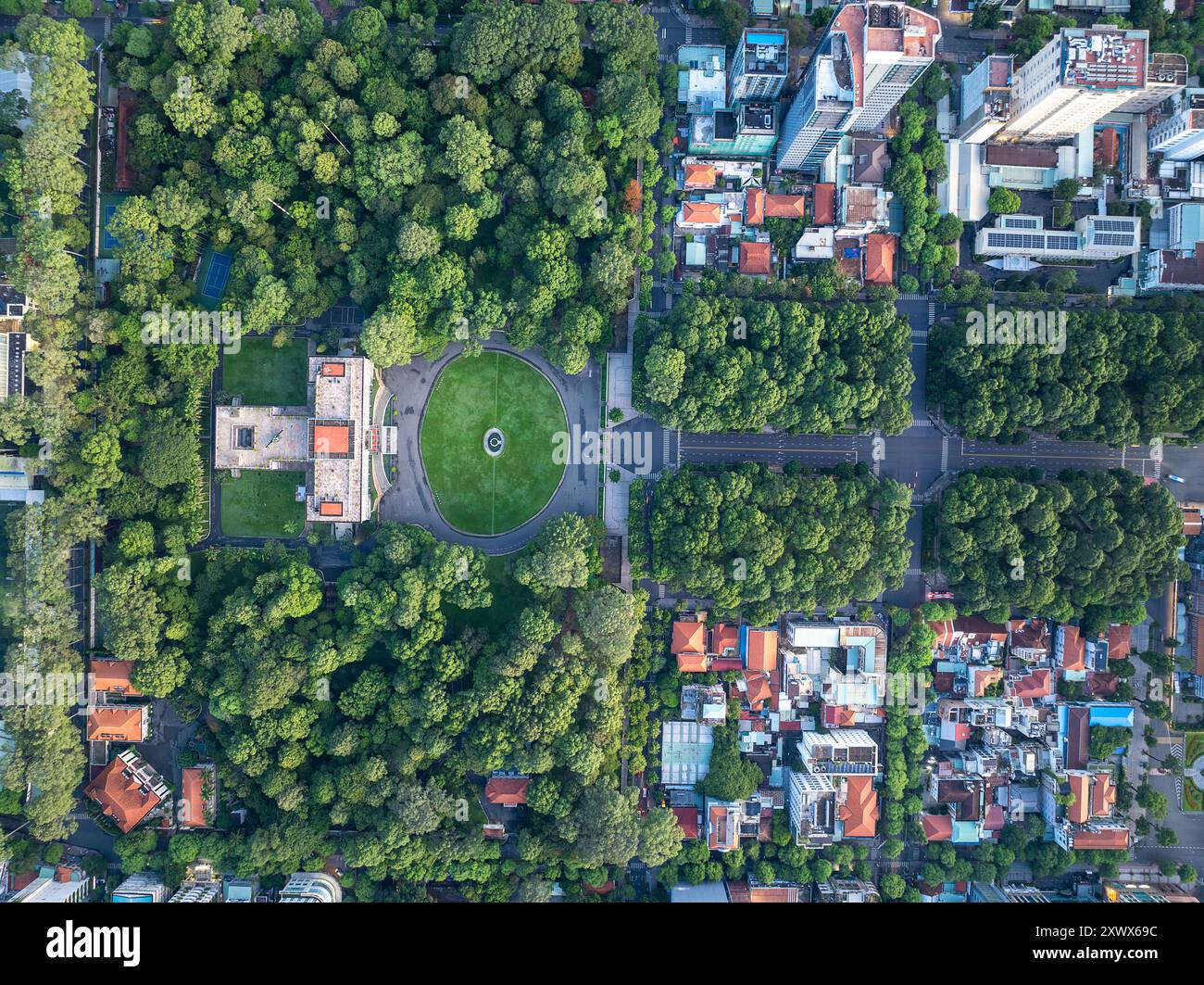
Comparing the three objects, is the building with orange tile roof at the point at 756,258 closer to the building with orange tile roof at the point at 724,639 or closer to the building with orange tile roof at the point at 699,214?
the building with orange tile roof at the point at 699,214

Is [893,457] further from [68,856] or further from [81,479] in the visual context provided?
[68,856]

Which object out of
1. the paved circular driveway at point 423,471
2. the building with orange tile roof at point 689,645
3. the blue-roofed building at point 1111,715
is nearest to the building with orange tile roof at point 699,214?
the paved circular driveway at point 423,471

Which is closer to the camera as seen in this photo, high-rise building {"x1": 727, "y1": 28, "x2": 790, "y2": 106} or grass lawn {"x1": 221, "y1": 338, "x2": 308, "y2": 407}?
high-rise building {"x1": 727, "y1": 28, "x2": 790, "y2": 106}

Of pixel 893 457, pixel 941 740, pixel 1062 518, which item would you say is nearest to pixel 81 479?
pixel 893 457

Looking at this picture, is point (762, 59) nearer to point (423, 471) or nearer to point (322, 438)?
point (423, 471)

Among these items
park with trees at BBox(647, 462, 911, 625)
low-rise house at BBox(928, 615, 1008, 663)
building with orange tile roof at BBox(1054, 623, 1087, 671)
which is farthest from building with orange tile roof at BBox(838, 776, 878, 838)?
building with orange tile roof at BBox(1054, 623, 1087, 671)

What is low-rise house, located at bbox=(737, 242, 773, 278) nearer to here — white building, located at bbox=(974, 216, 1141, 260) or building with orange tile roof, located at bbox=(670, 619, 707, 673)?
white building, located at bbox=(974, 216, 1141, 260)
